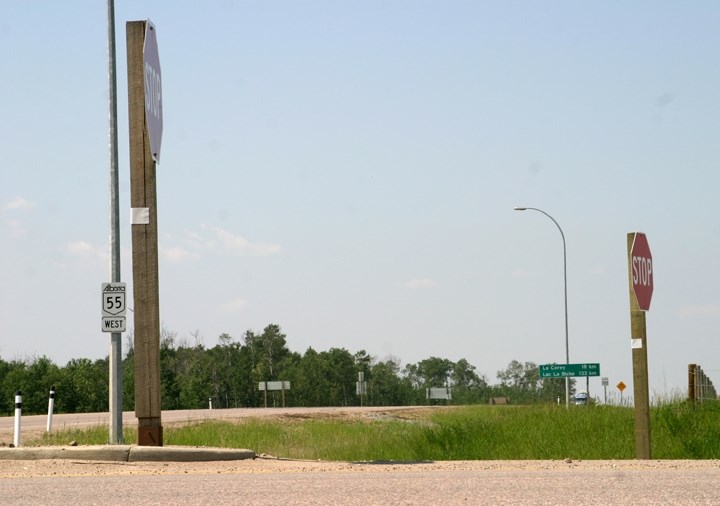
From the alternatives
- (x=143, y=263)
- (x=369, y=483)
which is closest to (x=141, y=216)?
(x=143, y=263)

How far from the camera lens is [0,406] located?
206 feet

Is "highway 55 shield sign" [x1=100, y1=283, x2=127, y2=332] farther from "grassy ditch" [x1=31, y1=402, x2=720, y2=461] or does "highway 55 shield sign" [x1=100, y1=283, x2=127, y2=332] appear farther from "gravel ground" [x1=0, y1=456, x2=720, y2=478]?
"grassy ditch" [x1=31, y1=402, x2=720, y2=461]

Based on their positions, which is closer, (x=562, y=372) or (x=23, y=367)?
(x=562, y=372)

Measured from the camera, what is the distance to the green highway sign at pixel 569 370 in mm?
42281

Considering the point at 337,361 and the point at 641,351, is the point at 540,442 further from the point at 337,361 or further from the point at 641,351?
the point at 337,361

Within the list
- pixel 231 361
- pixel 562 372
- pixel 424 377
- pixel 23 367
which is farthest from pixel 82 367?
pixel 424 377

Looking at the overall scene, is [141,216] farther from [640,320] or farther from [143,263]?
[640,320]

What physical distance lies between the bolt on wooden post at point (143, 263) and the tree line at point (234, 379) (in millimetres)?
42852

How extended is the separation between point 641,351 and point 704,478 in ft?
14.9

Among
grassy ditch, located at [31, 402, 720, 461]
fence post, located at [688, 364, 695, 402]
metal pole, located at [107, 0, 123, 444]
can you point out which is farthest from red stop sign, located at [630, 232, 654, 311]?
fence post, located at [688, 364, 695, 402]

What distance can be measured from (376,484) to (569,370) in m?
33.4

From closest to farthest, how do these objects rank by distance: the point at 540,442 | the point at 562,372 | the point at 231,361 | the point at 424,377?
the point at 540,442 < the point at 562,372 < the point at 231,361 < the point at 424,377

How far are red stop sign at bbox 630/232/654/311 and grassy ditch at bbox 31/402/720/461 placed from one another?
367cm

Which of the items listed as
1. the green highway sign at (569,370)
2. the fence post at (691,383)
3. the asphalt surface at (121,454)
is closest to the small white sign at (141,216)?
the asphalt surface at (121,454)
